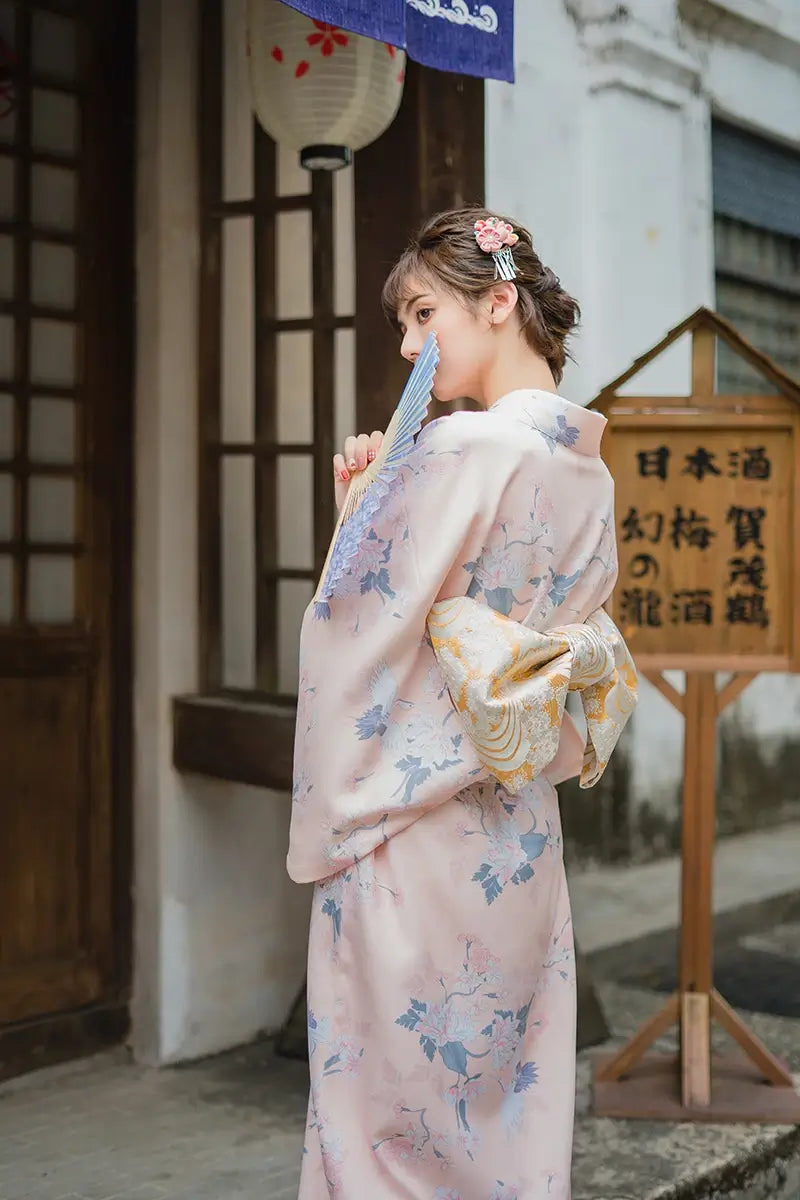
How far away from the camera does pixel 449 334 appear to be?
2758 millimetres

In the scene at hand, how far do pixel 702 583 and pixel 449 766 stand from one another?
6.27 ft

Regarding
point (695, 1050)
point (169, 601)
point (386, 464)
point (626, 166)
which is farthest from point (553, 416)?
point (626, 166)

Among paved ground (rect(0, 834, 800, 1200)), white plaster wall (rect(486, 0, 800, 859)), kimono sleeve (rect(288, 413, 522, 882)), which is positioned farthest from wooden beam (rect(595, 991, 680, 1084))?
white plaster wall (rect(486, 0, 800, 859))

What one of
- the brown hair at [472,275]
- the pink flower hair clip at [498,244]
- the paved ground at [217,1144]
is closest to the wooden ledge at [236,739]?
the paved ground at [217,1144]

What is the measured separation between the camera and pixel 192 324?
473cm

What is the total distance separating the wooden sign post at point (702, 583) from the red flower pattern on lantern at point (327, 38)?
1255mm

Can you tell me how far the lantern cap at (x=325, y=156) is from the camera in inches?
159

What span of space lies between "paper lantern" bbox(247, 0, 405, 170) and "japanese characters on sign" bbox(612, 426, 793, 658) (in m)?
1.15

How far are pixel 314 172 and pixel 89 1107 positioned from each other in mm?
2965

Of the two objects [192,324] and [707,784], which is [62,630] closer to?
[192,324]

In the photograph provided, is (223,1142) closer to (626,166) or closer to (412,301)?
Result: (412,301)

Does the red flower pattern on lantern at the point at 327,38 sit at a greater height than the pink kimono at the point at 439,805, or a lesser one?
greater

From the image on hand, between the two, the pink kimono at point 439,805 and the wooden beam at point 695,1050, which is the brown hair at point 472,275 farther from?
the wooden beam at point 695,1050

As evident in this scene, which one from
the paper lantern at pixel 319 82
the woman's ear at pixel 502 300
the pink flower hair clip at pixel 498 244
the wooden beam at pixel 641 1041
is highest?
the paper lantern at pixel 319 82
